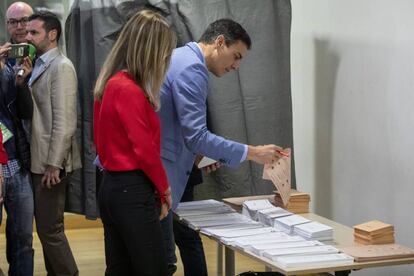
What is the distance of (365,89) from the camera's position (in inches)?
136

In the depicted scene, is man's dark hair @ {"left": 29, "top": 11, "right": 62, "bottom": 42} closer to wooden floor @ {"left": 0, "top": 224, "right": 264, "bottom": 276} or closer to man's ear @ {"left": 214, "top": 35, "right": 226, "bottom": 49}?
man's ear @ {"left": 214, "top": 35, "right": 226, "bottom": 49}

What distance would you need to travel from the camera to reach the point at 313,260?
84.0 inches

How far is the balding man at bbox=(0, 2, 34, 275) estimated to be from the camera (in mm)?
3090

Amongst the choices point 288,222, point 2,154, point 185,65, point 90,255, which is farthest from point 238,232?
point 90,255

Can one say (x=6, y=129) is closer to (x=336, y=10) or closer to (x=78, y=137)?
(x=78, y=137)

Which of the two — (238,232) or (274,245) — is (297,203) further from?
(274,245)

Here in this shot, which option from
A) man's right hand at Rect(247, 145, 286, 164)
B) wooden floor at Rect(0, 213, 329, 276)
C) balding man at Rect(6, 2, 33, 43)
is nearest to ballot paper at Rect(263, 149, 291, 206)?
man's right hand at Rect(247, 145, 286, 164)

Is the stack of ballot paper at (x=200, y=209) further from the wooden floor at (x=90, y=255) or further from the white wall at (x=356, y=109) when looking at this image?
the wooden floor at (x=90, y=255)

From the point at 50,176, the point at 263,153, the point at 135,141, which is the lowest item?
the point at 50,176

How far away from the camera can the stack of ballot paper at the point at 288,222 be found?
2512 millimetres

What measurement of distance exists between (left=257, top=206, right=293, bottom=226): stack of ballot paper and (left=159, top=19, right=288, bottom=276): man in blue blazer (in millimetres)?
209

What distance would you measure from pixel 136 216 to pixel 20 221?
1285 millimetres

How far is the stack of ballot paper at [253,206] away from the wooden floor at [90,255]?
3.73 feet

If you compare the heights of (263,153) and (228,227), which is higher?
(263,153)
